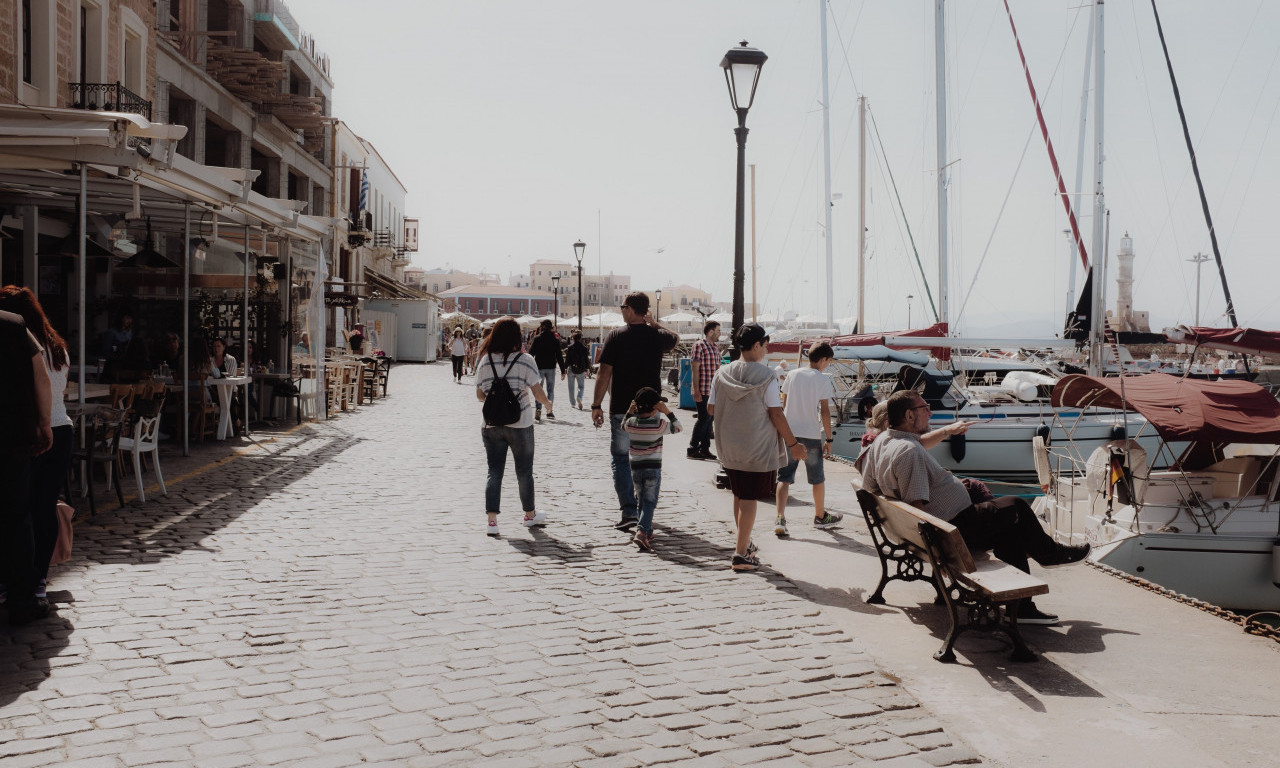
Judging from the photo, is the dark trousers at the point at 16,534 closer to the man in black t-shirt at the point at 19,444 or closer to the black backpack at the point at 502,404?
the man in black t-shirt at the point at 19,444

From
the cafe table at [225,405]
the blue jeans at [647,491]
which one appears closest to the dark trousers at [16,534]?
the blue jeans at [647,491]

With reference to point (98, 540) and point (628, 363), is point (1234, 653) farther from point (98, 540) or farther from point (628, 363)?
point (98, 540)

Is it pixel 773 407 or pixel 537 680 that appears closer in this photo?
pixel 537 680

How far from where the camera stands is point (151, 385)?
10.8 metres

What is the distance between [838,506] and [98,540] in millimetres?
6537

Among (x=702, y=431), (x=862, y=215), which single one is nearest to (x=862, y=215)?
(x=862, y=215)

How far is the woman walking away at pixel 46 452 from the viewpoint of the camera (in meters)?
5.66

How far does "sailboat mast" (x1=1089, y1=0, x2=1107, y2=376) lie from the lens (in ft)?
61.1

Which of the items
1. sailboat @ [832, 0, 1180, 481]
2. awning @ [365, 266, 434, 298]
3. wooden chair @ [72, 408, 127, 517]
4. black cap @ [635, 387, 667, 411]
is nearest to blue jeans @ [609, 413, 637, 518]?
black cap @ [635, 387, 667, 411]

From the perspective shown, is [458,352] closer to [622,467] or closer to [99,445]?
[99,445]

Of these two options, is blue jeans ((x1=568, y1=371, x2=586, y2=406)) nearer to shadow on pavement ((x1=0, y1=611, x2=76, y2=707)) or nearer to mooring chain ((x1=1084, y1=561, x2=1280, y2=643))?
mooring chain ((x1=1084, y1=561, x2=1280, y2=643))

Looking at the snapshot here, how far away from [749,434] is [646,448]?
119 cm

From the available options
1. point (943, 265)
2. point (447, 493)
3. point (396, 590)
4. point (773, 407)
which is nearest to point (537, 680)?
point (396, 590)

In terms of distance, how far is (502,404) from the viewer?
8203 mm
